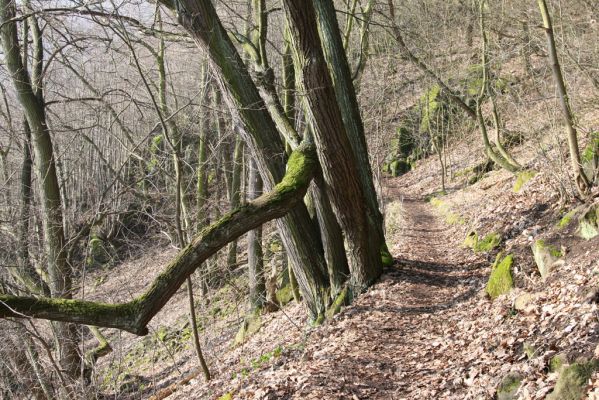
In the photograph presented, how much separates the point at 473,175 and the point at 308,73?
13.0 m

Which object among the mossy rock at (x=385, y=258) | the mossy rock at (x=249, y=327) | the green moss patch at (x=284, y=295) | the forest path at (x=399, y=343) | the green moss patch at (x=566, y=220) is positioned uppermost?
the green moss patch at (x=566, y=220)

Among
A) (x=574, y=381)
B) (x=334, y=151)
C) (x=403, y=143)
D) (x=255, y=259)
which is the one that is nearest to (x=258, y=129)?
(x=334, y=151)

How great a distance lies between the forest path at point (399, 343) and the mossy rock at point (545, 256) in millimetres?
974

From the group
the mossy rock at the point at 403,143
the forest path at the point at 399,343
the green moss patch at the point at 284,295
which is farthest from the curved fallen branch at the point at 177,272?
the mossy rock at the point at 403,143

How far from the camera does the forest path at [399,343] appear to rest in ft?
17.2

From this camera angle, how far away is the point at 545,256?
21.2 feet

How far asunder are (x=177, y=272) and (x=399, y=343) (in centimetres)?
279

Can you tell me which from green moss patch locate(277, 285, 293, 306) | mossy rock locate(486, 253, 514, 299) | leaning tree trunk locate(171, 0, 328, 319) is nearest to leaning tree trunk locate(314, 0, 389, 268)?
leaning tree trunk locate(171, 0, 328, 319)

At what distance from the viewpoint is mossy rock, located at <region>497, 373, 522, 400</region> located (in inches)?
161

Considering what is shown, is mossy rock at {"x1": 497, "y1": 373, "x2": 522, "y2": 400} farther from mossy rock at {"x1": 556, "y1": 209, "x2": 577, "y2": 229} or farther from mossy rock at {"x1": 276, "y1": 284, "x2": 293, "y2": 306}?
mossy rock at {"x1": 276, "y1": 284, "x2": 293, "y2": 306}

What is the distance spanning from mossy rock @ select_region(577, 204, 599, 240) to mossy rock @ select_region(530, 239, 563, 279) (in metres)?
0.35

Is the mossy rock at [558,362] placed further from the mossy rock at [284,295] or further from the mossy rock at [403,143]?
the mossy rock at [403,143]

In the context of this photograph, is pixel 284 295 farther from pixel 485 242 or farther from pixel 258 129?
pixel 258 129

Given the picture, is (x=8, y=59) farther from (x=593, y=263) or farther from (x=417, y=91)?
(x=417, y=91)
